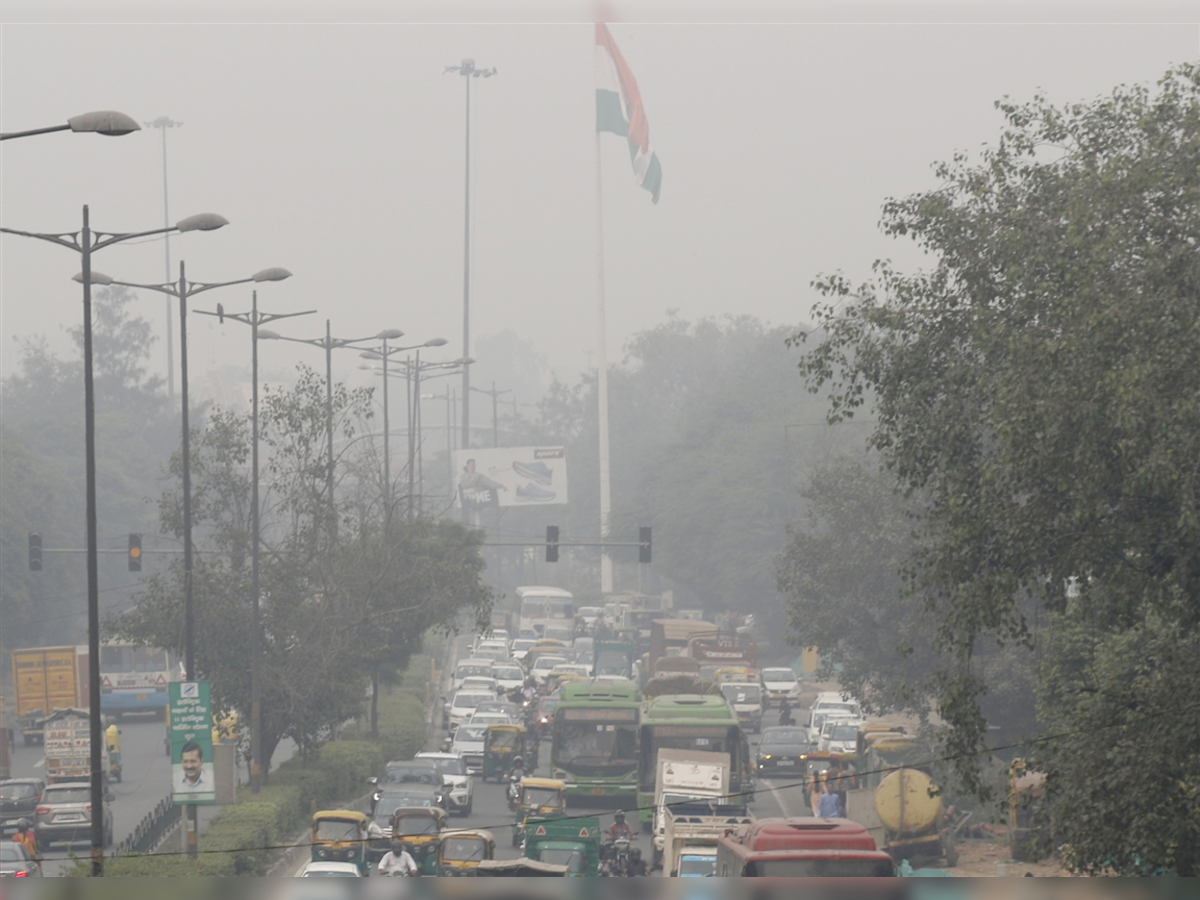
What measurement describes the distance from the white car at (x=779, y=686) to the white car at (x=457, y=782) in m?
22.7

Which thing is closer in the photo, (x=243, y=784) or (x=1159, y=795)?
(x=1159, y=795)

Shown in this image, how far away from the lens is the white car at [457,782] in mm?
34500

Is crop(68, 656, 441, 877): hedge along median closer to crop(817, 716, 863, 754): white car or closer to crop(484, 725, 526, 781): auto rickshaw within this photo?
crop(484, 725, 526, 781): auto rickshaw

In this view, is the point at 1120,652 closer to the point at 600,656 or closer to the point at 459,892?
the point at 459,892

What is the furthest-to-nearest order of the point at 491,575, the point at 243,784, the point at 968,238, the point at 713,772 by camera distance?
the point at 491,575
the point at 243,784
the point at 713,772
the point at 968,238

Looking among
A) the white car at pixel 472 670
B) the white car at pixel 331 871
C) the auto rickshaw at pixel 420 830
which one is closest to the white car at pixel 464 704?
the white car at pixel 472 670

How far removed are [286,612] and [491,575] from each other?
9335 cm

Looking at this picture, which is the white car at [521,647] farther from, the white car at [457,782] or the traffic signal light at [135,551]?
the white car at [457,782]

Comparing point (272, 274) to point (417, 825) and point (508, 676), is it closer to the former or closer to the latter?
point (417, 825)

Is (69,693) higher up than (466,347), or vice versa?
(466,347)

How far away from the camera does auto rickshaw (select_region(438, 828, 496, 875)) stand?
2455 cm

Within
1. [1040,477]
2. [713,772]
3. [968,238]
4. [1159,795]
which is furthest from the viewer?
[713,772]

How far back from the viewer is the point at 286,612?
130ft

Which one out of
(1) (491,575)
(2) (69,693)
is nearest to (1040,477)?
(2) (69,693)
